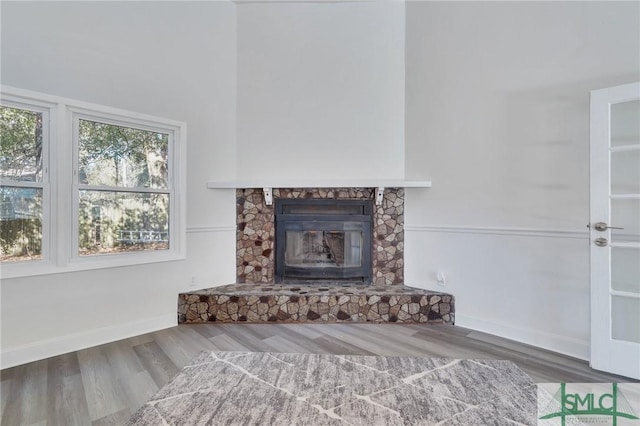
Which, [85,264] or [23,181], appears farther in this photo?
[85,264]

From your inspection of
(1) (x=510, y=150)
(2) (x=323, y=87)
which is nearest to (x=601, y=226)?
(1) (x=510, y=150)

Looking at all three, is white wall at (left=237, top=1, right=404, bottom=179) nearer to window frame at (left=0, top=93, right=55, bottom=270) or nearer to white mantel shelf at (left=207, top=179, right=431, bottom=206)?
white mantel shelf at (left=207, top=179, right=431, bottom=206)

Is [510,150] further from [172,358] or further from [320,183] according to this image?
[172,358]

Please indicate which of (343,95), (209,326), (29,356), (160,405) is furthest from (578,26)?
(29,356)

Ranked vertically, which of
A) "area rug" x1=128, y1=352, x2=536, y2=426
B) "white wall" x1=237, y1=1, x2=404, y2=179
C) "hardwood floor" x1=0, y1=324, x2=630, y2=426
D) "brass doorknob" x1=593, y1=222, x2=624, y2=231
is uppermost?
"white wall" x1=237, y1=1, x2=404, y2=179

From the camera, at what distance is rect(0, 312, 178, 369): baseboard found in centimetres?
229

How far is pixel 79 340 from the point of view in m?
2.56

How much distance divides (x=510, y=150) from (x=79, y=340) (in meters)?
4.05

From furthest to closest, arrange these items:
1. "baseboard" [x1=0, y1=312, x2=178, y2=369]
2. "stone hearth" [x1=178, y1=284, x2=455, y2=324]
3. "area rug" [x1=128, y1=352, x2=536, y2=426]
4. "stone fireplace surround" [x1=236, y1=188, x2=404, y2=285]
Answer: "stone fireplace surround" [x1=236, y1=188, x2=404, y2=285] < "stone hearth" [x1=178, y1=284, x2=455, y2=324] < "baseboard" [x1=0, y1=312, x2=178, y2=369] < "area rug" [x1=128, y1=352, x2=536, y2=426]

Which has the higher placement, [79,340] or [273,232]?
[273,232]

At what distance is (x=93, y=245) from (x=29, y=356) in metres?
0.92

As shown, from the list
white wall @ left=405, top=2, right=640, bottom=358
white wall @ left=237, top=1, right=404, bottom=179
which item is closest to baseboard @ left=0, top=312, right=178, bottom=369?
white wall @ left=237, top=1, right=404, bottom=179

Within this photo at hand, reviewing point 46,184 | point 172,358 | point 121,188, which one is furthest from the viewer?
point 121,188

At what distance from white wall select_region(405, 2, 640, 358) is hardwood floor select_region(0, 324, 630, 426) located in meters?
0.36
